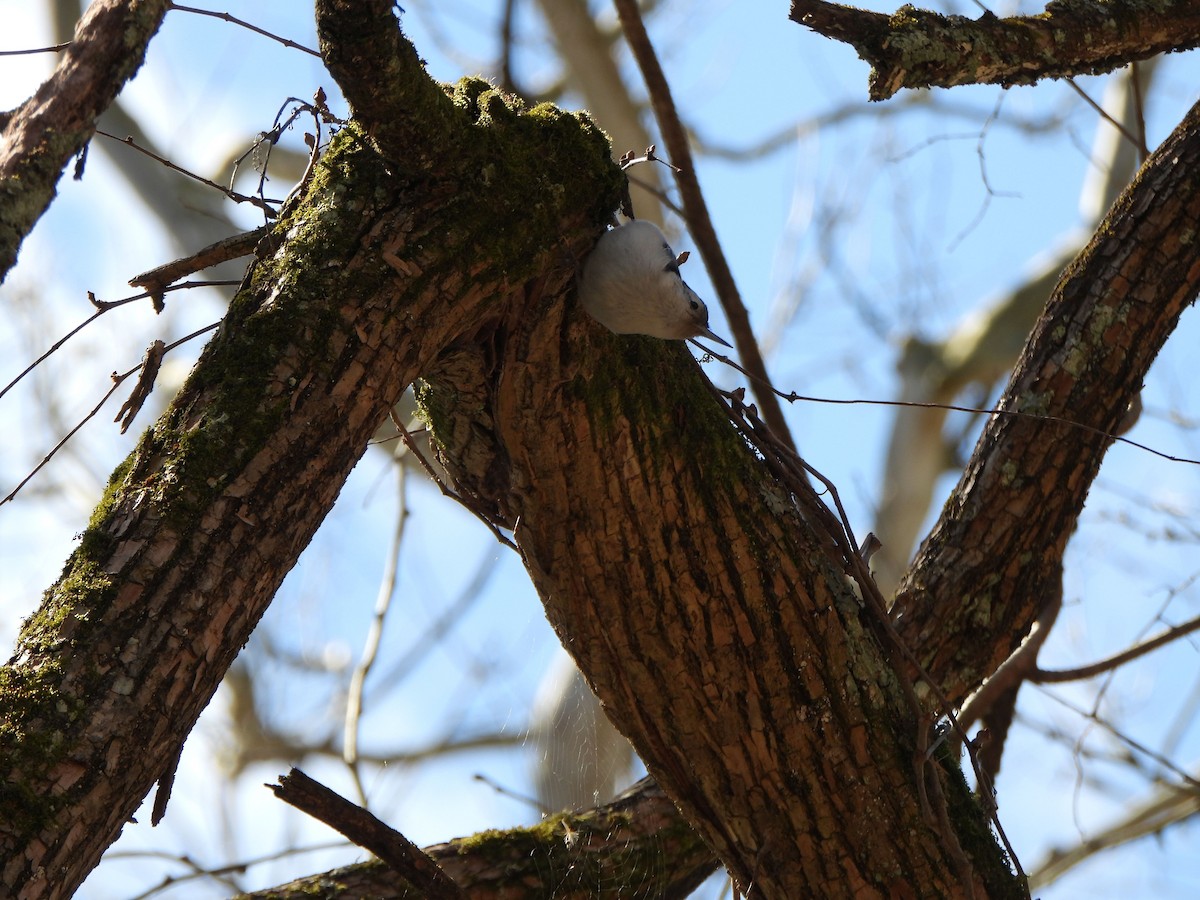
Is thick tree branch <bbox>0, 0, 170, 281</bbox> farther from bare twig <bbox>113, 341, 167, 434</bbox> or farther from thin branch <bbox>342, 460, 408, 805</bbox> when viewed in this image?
thin branch <bbox>342, 460, 408, 805</bbox>

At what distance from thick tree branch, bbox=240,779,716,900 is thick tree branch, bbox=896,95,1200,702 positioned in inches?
23.9

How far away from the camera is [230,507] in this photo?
1.18 metres

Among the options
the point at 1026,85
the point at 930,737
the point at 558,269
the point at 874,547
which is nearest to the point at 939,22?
the point at 1026,85

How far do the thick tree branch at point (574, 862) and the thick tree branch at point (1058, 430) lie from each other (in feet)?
1.99

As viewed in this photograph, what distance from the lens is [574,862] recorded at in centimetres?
193

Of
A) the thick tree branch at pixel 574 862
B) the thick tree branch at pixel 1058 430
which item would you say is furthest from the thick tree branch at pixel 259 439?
the thick tree branch at pixel 1058 430

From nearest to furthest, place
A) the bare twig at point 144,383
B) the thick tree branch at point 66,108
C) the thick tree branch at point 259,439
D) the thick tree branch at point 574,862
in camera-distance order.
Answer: the thick tree branch at point 66,108, the thick tree branch at point 259,439, the bare twig at point 144,383, the thick tree branch at point 574,862

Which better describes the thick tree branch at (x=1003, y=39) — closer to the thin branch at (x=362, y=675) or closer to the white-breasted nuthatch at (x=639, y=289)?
the white-breasted nuthatch at (x=639, y=289)

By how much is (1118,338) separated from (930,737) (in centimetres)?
83

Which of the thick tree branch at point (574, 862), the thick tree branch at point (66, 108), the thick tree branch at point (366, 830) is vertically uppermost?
the thick tree branch at point (66, 108)

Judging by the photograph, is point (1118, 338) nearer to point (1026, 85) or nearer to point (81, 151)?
point (1026, 85)

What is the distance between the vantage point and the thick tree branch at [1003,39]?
1.41 meters

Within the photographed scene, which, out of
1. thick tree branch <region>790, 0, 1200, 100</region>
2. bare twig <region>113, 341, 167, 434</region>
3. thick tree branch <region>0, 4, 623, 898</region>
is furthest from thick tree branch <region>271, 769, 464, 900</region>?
thick tree branch <region>790, 0, 1200, 100</region>

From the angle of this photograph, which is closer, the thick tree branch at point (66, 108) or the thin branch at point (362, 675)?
the thick tree branch at point (66, 108)
